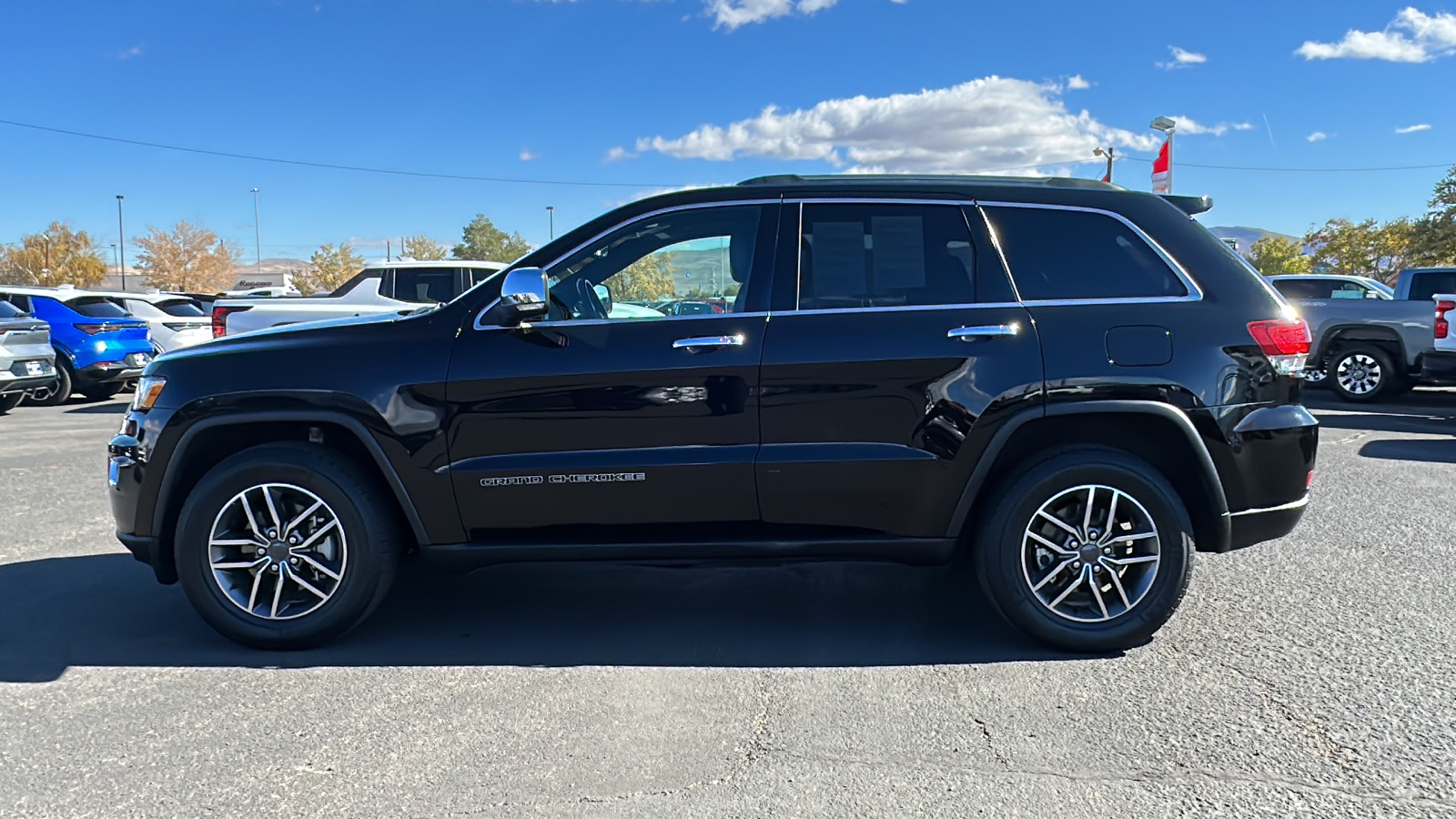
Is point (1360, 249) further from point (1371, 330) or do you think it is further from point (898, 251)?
point (898, 251)

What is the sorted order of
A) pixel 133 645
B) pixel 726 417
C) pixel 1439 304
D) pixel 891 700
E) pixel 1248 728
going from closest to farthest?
pixel 1248 728, pixel 891 700, pixel 726 417, pixel 133 645, pixel 1439 304

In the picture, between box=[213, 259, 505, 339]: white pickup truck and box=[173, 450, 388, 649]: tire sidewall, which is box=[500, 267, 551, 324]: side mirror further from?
box=[213, 259, 505, 339]: white pickup truck

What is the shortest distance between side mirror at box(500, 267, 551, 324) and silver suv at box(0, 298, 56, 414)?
1099 centimetres

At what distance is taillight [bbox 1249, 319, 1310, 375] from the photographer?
3.91 meters

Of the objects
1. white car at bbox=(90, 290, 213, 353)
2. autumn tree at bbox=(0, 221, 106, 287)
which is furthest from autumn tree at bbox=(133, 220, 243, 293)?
white car at bbox=(90, 290, 213, 353)

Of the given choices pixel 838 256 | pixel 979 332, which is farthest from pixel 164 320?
pixel 979 332

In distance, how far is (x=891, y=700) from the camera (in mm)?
3561

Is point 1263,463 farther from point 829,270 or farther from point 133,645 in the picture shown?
point 133,645

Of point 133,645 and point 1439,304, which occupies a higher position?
point 1439,304

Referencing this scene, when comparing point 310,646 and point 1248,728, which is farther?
point 310,646

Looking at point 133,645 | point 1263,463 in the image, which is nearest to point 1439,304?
point 1263,463

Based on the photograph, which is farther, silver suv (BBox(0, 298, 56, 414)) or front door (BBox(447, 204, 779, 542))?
silver suv (BBox(0, 298, 56, 414))

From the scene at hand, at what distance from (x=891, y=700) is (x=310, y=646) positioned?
231cm

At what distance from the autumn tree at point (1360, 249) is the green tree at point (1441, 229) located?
18.1 meters
